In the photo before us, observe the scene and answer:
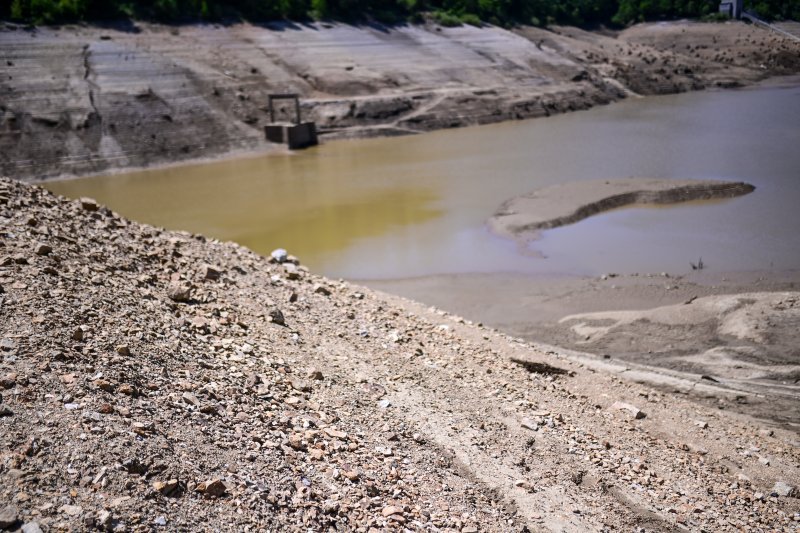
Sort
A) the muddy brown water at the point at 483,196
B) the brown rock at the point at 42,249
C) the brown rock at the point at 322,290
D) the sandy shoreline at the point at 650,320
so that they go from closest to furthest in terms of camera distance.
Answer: the brown rock at the point at 42,249 → the sandy shoreline at the point at 650,320 → the brown rock at the point at 322,290 → the muddy brown water at the point at 483,196

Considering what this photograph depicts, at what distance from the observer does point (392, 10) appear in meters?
44.9

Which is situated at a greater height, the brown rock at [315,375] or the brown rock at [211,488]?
the brown rock at [211,488]

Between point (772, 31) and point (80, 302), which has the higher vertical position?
point (772, 31)

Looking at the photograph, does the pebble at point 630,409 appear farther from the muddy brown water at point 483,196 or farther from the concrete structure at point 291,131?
the concrete structure at point 291,131

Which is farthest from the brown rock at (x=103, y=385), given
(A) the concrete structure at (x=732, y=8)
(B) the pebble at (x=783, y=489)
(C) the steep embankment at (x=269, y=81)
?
(A) the concrete structure at (x=732, y=8)

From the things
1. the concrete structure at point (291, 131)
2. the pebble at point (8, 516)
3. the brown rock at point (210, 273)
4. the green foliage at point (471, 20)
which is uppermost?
the green foliage at point (471, 20)

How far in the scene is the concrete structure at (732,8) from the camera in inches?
2309

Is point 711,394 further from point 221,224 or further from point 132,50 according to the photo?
point 132,50

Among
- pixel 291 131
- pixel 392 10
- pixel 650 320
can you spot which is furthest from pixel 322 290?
pixel 392 10

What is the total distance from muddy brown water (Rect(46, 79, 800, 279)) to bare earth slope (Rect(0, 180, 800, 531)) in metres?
6.78

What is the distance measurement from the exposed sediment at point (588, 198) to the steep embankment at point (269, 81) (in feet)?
46.6

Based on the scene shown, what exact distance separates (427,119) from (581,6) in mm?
31947

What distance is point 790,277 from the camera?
12.9 metres

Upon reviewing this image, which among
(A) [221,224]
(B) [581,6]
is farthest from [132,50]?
(B) [581,6]
